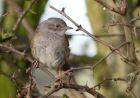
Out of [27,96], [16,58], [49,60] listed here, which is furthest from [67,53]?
[27,96]

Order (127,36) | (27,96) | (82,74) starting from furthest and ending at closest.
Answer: (82,74) → (127,36) → (27,96)

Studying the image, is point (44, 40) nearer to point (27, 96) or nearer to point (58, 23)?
point (58, 23)

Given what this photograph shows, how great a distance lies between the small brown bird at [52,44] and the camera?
545 cm

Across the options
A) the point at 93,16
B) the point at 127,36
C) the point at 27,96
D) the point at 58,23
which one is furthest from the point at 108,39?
the point at 27,96

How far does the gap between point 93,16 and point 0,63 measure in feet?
4.04

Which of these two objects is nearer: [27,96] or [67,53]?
[27,96]

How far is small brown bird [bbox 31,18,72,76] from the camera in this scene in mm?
5445

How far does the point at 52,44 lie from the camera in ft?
18.4

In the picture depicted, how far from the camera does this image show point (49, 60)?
5.47 meters

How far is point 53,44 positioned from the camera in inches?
221

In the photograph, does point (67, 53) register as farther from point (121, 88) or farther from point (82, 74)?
point (82, 74)

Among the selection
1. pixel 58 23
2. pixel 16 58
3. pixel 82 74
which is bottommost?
pixel 82 74

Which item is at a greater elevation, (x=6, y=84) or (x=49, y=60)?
(x=49, y=60)

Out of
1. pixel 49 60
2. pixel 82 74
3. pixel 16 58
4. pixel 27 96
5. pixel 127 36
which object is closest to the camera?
pixel 27 96
